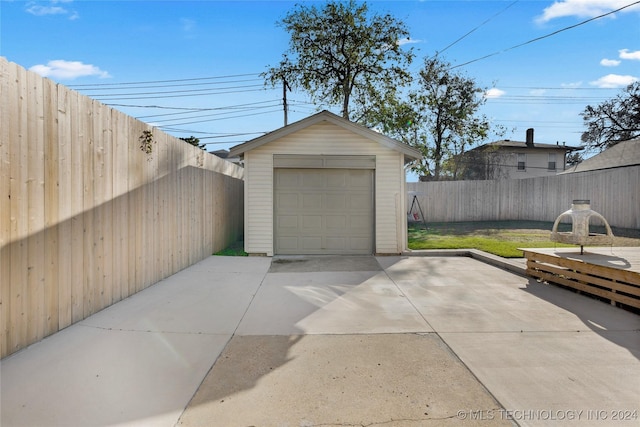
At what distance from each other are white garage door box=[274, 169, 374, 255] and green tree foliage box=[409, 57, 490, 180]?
11599 mm

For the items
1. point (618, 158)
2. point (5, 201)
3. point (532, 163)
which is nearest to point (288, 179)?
point (5, 201)

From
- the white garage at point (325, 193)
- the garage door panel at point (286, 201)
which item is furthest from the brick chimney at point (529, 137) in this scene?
the garage door panel at point (286, 201)

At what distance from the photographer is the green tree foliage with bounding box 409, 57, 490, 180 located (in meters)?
18.9

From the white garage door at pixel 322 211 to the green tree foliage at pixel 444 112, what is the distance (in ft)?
38.1

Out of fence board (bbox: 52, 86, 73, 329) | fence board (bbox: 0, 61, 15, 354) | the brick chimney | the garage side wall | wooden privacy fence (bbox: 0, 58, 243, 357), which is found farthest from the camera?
the brick chimney

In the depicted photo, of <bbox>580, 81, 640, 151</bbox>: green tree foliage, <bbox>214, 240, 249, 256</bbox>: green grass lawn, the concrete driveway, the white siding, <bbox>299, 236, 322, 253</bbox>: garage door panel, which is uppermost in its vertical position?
<bbox>580, 81, 640, 151</bbox>: green tree foliage

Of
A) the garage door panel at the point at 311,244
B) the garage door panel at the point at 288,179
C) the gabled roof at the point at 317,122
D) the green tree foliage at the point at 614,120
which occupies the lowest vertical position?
the garage door panel at the point at 311,244

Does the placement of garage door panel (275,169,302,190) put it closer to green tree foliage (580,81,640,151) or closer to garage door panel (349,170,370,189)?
garage door panel (349,170,370,189)

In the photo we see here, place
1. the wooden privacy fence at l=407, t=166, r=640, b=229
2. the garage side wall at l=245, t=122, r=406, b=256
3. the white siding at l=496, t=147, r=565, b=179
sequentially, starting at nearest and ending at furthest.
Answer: the garage side wall at l=245, t=122, r=406, b=256 < the wooden privacy fence at l=407, t=166, r=640, b=229 < the white siding at l=496, t=147, r=565, b=179

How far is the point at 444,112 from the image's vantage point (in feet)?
62.6

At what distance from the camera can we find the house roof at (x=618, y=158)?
13941 mm

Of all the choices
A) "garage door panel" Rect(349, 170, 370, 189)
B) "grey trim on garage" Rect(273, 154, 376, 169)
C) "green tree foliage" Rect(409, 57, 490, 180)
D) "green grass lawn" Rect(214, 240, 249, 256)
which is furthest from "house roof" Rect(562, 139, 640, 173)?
"green grass lawn" Rect(214, 240, 249, 256)

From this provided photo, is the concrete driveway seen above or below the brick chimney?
below

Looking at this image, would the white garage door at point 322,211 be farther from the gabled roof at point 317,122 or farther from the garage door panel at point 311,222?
→ the gabled roof at point 317,122
